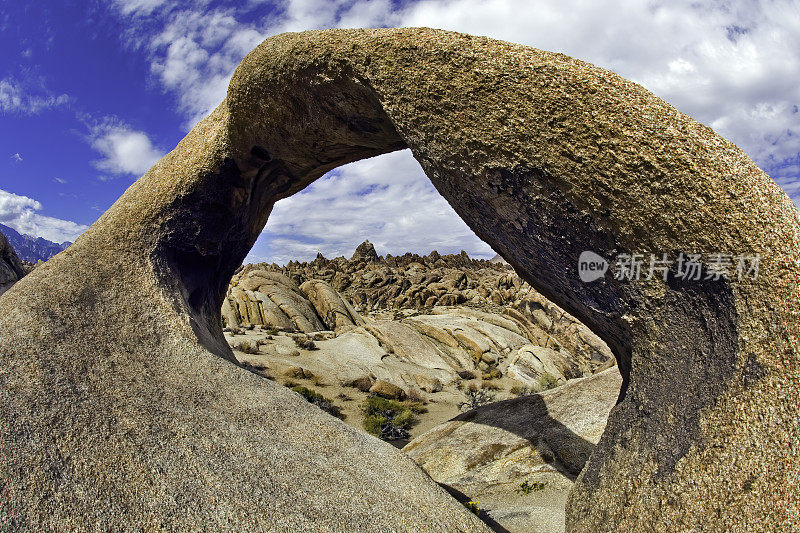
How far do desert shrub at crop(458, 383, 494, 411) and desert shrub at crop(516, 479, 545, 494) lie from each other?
6957 mm

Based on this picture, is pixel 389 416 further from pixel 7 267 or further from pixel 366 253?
pixel 366 253

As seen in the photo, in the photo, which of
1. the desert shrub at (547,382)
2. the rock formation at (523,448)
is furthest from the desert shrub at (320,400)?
the desert shrub at (547,382)

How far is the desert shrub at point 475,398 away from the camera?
1559cm

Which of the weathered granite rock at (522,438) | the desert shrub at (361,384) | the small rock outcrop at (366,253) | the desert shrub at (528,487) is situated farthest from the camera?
the small rock outcrop at (366,253)

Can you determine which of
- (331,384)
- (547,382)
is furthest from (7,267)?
(547,382)

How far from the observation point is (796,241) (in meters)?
3.12

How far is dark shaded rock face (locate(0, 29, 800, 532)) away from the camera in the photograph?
3223mm

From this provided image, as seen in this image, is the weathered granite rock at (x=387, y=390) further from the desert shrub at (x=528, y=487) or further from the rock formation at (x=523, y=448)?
the desert shrub at (x=528, y=487)

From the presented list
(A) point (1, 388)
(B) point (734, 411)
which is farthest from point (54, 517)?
(B) point (734, 411)

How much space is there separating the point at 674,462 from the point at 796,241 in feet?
6.08

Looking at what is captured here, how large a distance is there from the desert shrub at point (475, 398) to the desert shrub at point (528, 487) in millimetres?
6957

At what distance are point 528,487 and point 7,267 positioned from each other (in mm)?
15148

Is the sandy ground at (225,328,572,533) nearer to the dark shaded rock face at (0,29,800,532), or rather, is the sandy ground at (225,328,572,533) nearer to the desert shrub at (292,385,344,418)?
the desert shrub at (292,385,344,418)

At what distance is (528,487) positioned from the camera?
712 cm
